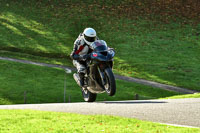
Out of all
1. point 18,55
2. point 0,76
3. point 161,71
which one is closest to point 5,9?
point 18,55

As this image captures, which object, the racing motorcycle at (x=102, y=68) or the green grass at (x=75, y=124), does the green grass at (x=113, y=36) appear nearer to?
the green grass at (x=75, y=124)

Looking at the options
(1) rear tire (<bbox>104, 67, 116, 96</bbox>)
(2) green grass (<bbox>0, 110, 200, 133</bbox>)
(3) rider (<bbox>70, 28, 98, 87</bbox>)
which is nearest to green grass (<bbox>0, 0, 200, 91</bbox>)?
(3) rider (<bbox>70, 28, 98, 87</bbox>)

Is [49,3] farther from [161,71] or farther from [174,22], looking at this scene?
[161,71]

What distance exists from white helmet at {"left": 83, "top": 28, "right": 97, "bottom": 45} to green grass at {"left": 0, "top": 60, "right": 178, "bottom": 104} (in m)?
24.2

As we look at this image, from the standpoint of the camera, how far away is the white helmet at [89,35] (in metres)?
15.1

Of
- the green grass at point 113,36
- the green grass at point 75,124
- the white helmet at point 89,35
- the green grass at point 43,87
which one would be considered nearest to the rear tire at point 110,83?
the green grass at point 75,124

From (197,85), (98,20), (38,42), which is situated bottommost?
(197,85)

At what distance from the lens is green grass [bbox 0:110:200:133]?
13.7 m

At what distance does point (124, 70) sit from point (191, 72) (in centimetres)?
954

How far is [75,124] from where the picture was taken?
1471 centimetres

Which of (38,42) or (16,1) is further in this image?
(16,1)

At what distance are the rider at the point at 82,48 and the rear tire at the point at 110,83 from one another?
1.55m

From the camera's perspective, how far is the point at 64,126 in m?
14.5

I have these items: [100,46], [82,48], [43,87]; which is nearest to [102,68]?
[100,46]
